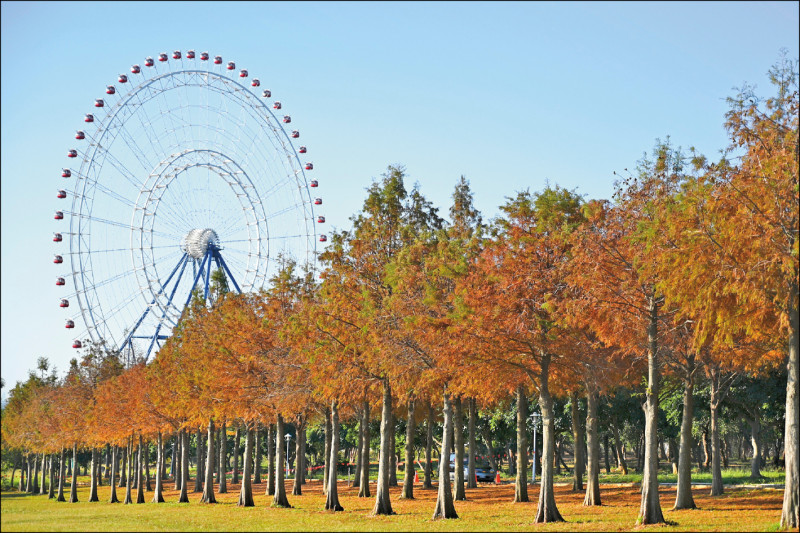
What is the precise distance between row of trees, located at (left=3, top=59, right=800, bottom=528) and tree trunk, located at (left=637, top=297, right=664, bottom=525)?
2.5 inches

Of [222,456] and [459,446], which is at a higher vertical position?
[459,446]

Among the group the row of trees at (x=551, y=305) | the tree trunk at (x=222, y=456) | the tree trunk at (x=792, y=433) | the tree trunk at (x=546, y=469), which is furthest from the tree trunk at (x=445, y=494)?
the tree trunk at (x=222, y=456)

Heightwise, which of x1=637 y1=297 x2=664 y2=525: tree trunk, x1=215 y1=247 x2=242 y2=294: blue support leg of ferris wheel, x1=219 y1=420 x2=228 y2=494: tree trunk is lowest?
x1=219 y1=420 x2=228 y2=494: tree trunk

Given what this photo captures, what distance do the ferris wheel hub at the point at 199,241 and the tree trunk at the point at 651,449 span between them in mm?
42941

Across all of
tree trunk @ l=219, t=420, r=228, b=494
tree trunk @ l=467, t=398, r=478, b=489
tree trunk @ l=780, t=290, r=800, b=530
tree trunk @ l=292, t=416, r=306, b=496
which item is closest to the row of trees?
tree trunk @ l=780, t=290, r=800, b=530

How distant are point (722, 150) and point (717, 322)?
5.05 m

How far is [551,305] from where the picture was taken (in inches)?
1045

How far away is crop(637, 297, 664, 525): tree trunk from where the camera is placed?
24.8 meters

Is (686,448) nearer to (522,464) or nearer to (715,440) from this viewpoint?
(715,440)

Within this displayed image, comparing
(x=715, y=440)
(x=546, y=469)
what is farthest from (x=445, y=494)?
(x=715, y=440)

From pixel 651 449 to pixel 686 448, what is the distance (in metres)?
3.72

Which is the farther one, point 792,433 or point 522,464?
point 522,464

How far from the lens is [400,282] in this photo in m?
29.7

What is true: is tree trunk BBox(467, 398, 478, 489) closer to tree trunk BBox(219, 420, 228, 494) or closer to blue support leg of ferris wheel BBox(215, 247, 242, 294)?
tree trunk BBox(219, 420, 228, 494)
